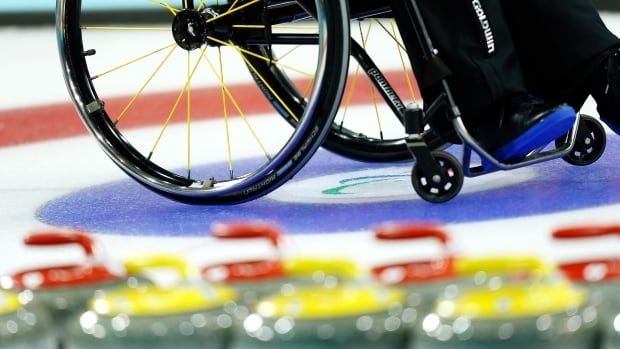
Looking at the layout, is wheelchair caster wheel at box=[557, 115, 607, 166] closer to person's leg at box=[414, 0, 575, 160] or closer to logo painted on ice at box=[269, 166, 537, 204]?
logo painted on ice at box=[269, 166, 537, 204]

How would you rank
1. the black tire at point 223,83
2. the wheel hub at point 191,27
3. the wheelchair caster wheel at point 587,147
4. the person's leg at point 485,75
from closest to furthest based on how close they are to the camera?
the black tire at point 223,83
the person's leg at point 485,75
the wheel hub at point 191,27
the wheelchair caster wheel at point 587,147

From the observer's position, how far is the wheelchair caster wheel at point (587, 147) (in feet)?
9.48

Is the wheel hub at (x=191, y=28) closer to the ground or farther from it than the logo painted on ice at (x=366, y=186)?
farther from it

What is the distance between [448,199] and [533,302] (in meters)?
1.49

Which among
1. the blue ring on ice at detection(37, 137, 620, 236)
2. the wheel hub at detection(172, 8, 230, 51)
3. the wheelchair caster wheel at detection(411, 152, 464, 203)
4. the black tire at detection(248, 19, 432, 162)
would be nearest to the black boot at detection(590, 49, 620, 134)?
the blue ring on ice at detection(37, 137, 620, 236)

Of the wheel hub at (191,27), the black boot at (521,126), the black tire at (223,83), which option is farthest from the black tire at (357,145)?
the black boot at (521,126)

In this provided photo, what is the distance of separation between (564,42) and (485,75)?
30cm

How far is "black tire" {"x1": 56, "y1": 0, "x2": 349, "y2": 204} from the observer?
2.31 m

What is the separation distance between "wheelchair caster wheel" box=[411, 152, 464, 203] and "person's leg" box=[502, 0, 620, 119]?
325 mm

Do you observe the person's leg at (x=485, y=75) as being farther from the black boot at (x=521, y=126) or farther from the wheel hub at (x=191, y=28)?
the wheel hub at (x=191, y=28)

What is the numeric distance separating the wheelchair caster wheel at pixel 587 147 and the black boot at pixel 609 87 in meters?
0.21

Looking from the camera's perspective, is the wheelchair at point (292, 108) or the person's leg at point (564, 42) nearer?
the wheelchair at point (292, 108)

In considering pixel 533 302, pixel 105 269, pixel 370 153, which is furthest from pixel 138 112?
pixel 533 302

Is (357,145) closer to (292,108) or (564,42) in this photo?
(292,108)
